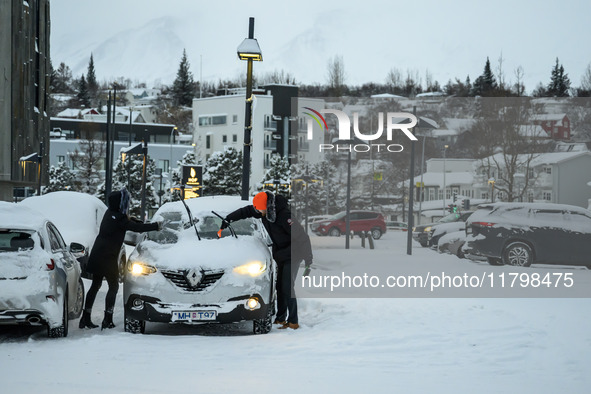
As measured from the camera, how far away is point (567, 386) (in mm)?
7613

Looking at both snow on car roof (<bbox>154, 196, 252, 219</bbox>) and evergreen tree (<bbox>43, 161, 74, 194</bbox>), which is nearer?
snow on car roof (<bbox>154, 196, 252, 219</bbox>)

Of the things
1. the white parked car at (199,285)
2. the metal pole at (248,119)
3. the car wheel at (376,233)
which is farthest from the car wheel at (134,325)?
the metal pole at (248,119)

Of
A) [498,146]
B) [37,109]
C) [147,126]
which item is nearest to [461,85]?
[147,126]

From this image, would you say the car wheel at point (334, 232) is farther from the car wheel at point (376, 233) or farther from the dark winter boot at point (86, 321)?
the dark winter boot at point (86, 321)

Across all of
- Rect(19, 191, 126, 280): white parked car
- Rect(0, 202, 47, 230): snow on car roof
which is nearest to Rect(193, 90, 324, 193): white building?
Rect(19, 191, 126, 280): white parked car

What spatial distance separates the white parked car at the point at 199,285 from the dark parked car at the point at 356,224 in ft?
15.4

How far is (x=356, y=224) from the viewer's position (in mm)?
15914

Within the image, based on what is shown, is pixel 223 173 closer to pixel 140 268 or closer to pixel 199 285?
pixel 140 268

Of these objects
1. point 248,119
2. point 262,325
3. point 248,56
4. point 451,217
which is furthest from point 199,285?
point 248,119

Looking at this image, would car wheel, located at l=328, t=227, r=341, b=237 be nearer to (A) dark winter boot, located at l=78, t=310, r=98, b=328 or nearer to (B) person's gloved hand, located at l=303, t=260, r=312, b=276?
(B) person's gloved hand, located at l=303, t=260, r=312, b=276

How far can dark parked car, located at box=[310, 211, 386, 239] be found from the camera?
1575 centimetres

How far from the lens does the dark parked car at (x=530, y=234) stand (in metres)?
15.2

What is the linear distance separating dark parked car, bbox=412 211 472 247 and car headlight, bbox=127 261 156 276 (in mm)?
6027

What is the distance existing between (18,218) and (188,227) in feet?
7.49
